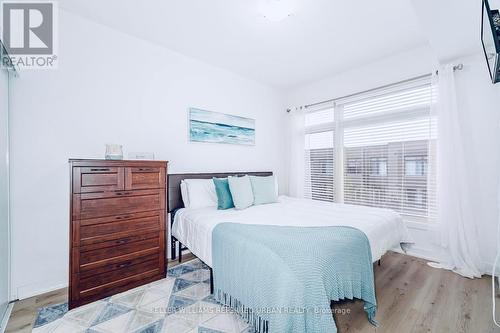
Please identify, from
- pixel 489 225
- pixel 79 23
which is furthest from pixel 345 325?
pixel 79 23

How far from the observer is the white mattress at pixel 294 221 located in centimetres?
195

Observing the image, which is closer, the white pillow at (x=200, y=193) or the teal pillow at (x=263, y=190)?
the white pillow at (x=200, y=193)

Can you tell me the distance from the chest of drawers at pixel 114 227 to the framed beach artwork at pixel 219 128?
1.02m

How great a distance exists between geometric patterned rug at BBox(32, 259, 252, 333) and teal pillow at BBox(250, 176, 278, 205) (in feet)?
3.84

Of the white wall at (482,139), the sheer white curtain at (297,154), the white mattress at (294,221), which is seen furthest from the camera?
the sheer white curtain at (297,154)

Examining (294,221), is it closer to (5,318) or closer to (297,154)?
(297,154)

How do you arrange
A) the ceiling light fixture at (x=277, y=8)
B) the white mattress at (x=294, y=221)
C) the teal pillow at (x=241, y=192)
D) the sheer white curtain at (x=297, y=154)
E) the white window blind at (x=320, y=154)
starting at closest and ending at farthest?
the white mattress at (x=294, y=221)
the ceiling light fixture at (x=277, y=8)
the teal pillow at (x=241, y=192)
the white window blind at (x=320, y=154)
the sheer white curtain at (x=297, y=154)

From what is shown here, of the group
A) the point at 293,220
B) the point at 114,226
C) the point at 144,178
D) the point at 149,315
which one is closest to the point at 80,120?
the point at 144,178

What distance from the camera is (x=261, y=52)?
301 centimetres

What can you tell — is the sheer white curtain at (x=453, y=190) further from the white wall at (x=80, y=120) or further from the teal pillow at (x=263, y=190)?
the white wall at (x=80, y=120)

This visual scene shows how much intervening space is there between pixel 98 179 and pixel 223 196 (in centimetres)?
124

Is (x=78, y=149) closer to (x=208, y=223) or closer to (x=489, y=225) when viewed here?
(x=208, y=223)

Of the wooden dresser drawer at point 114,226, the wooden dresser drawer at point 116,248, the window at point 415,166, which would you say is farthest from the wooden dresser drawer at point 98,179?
the window at point 415,166

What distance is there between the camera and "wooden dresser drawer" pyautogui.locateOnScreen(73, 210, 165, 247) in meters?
Result: 1.85
